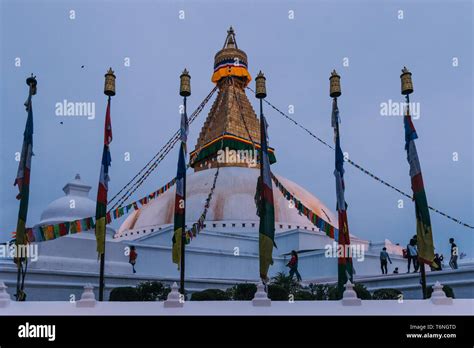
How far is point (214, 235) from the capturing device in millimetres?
26047

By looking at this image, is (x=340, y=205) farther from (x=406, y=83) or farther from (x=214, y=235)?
(x=214, y=235)

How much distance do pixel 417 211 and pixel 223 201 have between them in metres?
18.1

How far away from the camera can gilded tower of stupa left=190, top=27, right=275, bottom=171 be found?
1375 inches

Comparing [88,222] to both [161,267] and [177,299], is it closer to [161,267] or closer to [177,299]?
[161,267]

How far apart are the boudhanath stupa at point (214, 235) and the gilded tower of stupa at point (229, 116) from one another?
77mm

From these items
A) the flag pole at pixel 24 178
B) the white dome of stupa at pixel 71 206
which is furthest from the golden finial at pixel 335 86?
the white dome of stupa at pixel 71 206

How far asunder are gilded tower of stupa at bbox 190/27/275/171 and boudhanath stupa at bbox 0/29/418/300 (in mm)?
77

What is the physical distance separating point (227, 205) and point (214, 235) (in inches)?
147

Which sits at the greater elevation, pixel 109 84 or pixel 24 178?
pixel 109 84

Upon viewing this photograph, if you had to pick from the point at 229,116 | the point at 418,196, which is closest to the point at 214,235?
the point at 229,116

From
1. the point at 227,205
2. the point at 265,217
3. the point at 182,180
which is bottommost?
the point at 265,217

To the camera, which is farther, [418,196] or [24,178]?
[24,178]

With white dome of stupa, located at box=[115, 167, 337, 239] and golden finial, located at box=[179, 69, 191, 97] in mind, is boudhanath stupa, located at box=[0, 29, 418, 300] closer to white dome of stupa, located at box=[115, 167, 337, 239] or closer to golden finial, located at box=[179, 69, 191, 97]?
white dome of stupa, located at box=[115, 167, 337, 239]
